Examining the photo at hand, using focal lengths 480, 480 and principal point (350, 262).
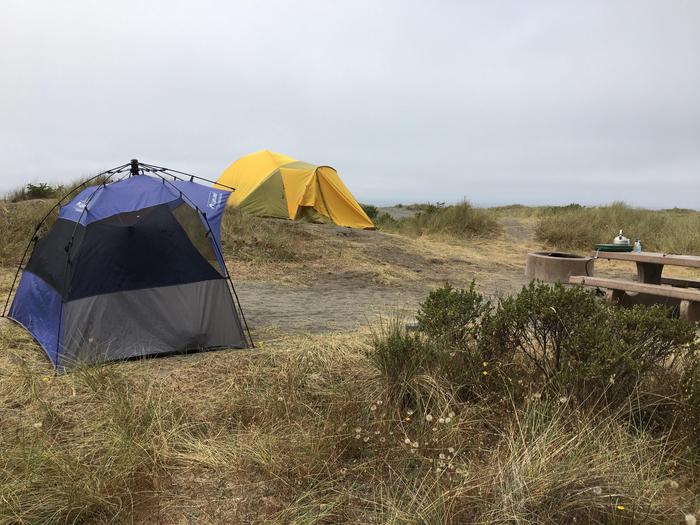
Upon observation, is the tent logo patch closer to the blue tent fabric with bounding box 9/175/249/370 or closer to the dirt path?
the blue tent fabric with bounding box 9/175/249/370

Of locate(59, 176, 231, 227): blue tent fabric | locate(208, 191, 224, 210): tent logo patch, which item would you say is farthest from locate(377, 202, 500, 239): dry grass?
locate(59, 176, 231, 227): blue tent fabric

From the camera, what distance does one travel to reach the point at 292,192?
43.5 ft

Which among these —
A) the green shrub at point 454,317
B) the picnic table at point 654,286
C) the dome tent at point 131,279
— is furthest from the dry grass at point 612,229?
the dome tent at point 131,279

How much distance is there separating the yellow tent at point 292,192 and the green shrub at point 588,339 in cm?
→ 1041

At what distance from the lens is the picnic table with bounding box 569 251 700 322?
512cm

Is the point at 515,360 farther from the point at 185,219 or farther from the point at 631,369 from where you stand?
the point at 185,219

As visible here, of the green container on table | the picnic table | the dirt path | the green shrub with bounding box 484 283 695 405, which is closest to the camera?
the green shrub with bounding box 484 283 695 405

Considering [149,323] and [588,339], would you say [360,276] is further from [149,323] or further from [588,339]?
[588,339]

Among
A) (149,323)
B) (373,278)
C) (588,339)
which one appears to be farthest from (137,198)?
(373,278)

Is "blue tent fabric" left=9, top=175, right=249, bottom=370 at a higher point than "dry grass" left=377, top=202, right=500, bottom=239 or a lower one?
lower

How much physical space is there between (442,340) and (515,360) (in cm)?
54

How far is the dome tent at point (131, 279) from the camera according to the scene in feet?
13.0

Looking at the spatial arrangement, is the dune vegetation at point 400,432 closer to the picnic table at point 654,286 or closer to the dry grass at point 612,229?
the picnic table at point 654,286

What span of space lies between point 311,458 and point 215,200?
308cm
